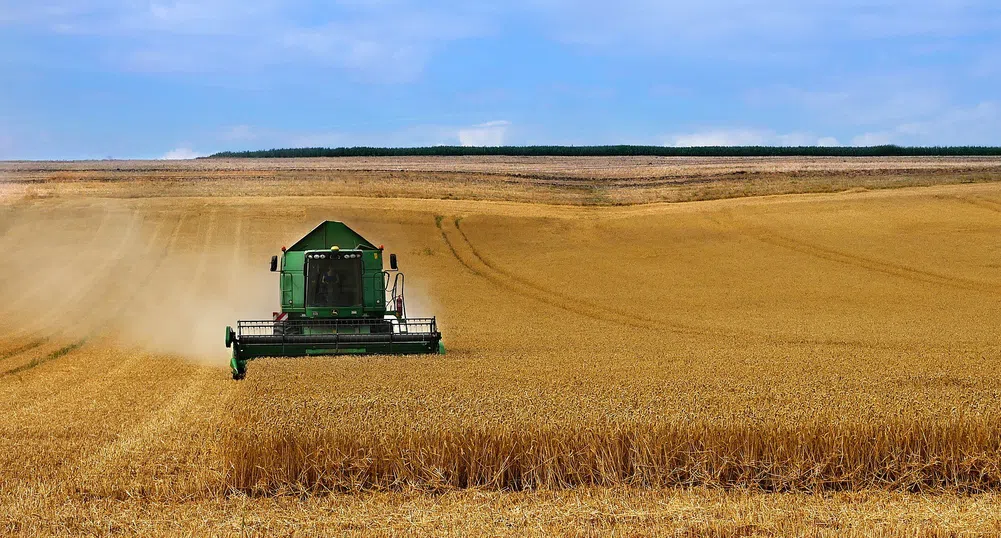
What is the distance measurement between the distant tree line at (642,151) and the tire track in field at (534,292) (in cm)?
7085

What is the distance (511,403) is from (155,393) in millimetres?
6941

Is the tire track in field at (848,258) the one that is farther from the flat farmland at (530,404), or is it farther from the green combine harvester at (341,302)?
the green combine harvester at (341,302)

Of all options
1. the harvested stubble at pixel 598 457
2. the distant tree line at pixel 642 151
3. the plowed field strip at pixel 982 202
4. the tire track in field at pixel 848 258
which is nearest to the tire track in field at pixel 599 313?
the harvested stubble at pixel 598 457

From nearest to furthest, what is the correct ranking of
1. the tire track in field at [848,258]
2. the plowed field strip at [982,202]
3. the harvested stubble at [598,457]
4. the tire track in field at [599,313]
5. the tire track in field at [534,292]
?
the harvested stubble at [598,457] → the tire track in field at [599,313] → the tire track in field at [534,292] → the tire track in field at [848,258] → the plowed field strip at [982,202]

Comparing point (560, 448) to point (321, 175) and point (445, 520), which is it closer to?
point (445, 520)

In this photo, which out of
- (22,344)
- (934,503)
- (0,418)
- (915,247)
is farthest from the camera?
(915,247)

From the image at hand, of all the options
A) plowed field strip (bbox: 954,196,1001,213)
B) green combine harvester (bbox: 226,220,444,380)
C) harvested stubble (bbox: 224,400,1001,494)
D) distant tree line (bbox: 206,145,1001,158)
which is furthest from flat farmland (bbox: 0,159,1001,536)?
distant tree line (bbox: 206,145,1001,158)

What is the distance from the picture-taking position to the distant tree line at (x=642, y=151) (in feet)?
348

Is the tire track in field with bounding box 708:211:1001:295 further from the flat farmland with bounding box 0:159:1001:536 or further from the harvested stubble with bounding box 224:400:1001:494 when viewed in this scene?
the harvested stubble with bounding box 224:400:1001:494

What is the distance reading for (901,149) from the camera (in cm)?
10762

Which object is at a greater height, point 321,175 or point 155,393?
point 321,175

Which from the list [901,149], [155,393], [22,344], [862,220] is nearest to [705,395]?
[155,393]

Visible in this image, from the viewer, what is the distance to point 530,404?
34.4 ft

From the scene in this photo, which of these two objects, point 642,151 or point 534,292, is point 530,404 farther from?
point 642,151
